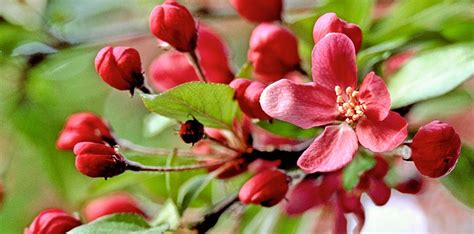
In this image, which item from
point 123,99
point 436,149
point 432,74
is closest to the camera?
point 436,149

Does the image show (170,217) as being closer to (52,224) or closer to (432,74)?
(52,224)

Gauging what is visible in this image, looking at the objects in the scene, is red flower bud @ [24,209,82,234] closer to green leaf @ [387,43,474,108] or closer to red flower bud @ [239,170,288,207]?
red flower bud @ [239,170,288,207]

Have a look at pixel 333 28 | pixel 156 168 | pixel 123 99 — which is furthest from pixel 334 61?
pixel 123 99

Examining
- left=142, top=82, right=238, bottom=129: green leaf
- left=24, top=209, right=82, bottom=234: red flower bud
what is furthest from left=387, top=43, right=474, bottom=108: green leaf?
left=24, top=209, right=82, bottom=234: red flower bud

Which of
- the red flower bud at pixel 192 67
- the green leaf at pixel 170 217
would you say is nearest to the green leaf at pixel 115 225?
the green leaf at pixel 170 217

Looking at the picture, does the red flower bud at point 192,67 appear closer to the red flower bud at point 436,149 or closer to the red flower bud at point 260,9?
the red flower bud at point 260,9

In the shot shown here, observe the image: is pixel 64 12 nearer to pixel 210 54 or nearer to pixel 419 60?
pixel 210 54
